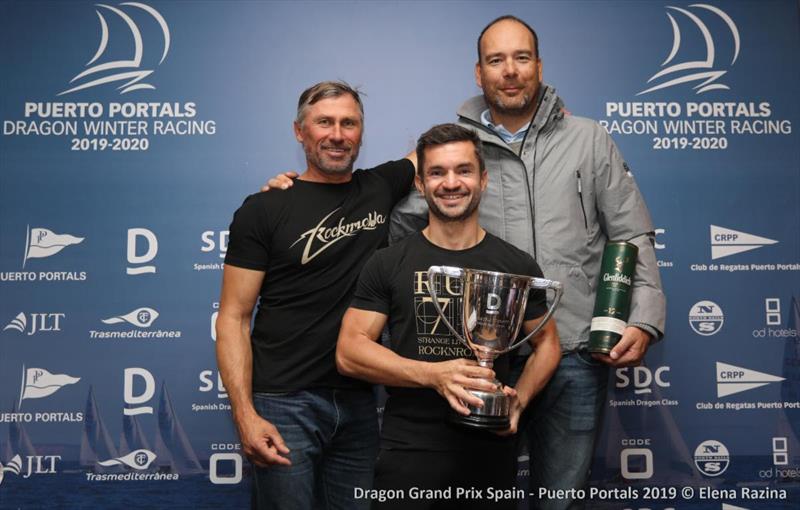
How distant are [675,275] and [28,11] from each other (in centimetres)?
267

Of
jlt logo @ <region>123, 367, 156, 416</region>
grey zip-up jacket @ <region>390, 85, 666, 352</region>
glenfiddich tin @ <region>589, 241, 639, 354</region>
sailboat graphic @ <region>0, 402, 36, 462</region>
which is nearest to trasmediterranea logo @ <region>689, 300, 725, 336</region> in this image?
grey zip-up jacket @ <region>390, 85, 666, 352</region>

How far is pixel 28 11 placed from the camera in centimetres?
257

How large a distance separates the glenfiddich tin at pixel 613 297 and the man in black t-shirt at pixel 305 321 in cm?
63

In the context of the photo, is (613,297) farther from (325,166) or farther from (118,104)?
(118,104)

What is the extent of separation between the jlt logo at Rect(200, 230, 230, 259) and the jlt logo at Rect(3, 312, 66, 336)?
1.91ft

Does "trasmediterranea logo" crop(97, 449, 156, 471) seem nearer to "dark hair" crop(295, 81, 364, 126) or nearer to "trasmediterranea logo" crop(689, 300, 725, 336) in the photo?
"dark hair" crop(295, 81, 364, 126)

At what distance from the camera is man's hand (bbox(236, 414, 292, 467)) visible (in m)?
1.74

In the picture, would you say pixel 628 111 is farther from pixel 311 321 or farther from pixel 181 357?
pixel 181 357

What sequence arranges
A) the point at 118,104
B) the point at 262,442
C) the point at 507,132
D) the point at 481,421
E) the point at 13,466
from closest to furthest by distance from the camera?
the point at 481,421, the point at 262,442, the point at 507,132, the point at 13,466, the point at 118,104

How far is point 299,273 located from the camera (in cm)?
186

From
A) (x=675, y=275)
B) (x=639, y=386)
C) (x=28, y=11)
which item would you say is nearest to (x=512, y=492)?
(x=639, y=386)

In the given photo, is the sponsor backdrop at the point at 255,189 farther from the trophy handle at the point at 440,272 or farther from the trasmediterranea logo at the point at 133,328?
the trophy handle at the point at 440,272

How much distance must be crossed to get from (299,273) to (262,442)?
462 millimetres

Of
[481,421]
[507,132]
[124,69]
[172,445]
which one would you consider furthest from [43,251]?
[481,421]
